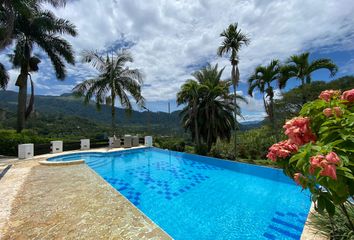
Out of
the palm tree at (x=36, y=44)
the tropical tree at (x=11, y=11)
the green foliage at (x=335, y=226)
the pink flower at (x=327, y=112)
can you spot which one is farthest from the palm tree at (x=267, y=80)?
the palm tree at (x=36, y=44)

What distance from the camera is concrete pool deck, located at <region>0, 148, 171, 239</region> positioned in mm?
2971

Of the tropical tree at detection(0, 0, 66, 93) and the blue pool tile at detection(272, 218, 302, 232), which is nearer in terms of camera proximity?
the blue pool tile at detection(272, 218, 302, 232)

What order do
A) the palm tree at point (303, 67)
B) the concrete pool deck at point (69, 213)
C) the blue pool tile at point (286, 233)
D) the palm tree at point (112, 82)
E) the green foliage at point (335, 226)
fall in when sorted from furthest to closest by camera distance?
the palm tree at point (112, 82)
the palm tree at point (303, 67)
the blue pool tile at point (286, 233)
the concrete pool deck at point (69, 213)
the green foliage at point (335, 226)

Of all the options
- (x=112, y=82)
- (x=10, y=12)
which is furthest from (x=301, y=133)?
(x=112, y=82)

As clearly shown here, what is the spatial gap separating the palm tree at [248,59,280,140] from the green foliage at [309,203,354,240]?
1031cm

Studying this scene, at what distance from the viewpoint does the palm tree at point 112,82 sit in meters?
15.6

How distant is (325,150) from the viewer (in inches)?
46.2

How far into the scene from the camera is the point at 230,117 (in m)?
14.4

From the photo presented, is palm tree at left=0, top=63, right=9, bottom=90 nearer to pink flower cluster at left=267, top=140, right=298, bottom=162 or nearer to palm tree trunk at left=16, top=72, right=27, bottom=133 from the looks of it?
palm tree trunk at left=16, top=72, right=27, bottom=133

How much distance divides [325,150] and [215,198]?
536 centimetres

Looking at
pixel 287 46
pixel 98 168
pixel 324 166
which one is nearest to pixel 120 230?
pixel 324 166

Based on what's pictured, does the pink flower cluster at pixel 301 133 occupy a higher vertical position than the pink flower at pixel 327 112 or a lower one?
lower

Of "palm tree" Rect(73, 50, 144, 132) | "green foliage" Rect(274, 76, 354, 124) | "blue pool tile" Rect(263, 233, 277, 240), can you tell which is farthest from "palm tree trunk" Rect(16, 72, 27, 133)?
"green foliage" Rect(274, 76, 354, 124)

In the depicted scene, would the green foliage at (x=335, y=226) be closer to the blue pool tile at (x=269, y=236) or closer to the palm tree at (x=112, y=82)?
the blue pool tile at (x=269, y=236)
